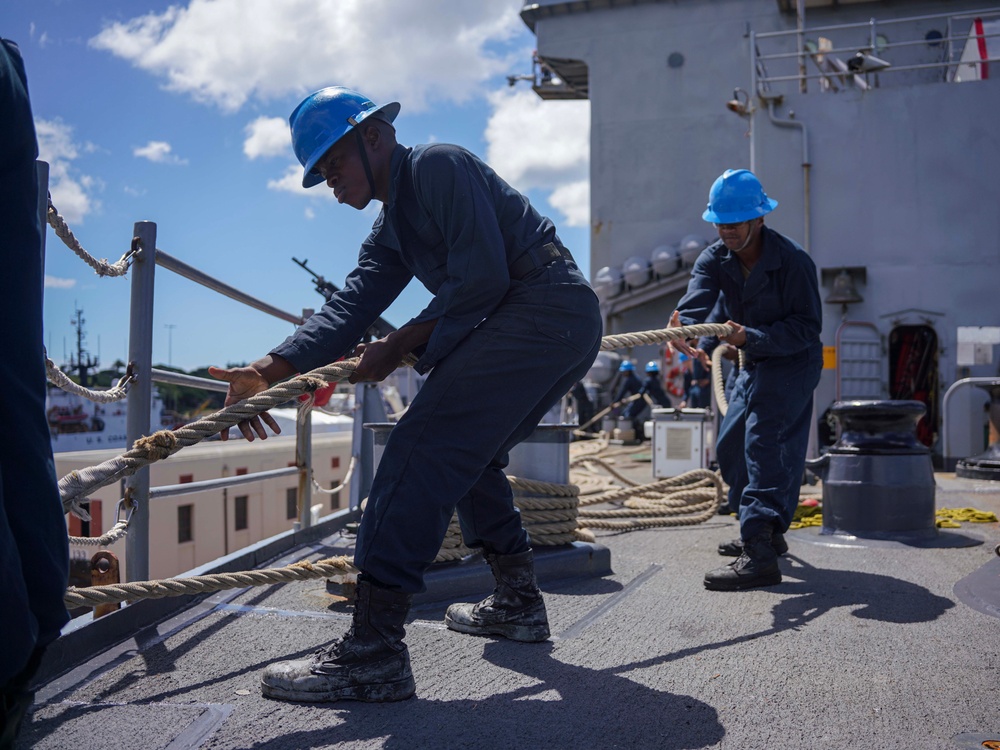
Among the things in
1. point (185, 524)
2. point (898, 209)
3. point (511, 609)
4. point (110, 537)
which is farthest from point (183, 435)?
point (898, 209)

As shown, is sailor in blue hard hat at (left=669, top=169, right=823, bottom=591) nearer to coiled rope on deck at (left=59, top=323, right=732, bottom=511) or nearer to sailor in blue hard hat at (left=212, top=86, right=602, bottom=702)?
sailor in blue hard hat at (left=212, top=86, right=602, bottom=702)

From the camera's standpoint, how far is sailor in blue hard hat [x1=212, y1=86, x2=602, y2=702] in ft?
6.34

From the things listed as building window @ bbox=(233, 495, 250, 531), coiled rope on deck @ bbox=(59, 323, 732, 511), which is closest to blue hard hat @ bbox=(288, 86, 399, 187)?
coiled rope on deck @ bbox=(59, 323, 732, 511)

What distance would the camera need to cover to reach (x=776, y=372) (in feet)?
10.6

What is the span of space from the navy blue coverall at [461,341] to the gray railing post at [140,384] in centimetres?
66

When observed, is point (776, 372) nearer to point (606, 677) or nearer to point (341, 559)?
point (606, 677)

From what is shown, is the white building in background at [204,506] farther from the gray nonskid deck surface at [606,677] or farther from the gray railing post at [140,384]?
the gray nonskid deck surface at [606,677]

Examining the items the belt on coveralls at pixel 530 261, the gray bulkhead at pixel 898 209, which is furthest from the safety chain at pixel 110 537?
the gray bulkhead at pixel 898 209

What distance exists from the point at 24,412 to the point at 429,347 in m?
1.06

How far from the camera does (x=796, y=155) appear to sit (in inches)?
409

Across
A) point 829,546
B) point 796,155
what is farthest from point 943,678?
point 796,155

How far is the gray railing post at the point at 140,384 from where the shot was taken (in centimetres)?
255

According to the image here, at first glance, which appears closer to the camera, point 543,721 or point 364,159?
point 543,721

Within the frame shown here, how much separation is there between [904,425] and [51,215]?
3.57 m
